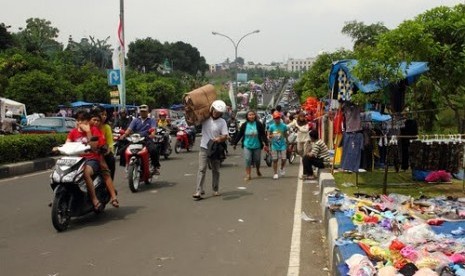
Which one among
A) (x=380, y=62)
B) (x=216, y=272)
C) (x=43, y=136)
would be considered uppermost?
(x=380, y=62)

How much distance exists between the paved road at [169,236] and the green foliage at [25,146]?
131 inches

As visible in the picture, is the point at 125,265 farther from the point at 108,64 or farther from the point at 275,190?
the point at 108,64

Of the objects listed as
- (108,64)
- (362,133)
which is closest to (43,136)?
(362,133)

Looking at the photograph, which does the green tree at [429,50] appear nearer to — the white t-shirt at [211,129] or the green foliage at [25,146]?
the white t-shirt at [211,129]

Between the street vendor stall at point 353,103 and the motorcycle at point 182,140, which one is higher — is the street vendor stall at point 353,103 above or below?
A: above

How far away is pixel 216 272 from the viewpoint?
579cm

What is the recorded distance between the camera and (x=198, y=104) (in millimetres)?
10305

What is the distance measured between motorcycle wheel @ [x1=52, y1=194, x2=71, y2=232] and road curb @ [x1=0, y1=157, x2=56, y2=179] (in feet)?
21.8

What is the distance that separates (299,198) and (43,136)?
9419 mm

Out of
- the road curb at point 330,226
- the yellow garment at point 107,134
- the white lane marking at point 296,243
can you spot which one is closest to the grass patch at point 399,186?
the road curb at point 330,226

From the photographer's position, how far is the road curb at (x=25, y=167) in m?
13.7

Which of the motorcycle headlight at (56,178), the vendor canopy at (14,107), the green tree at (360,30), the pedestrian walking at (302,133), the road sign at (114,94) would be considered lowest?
the motorcycle headlight at (56,178)

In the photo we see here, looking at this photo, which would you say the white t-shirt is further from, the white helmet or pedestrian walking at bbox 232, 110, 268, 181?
pedestrian walking at bbox 232, 110, 268, 181

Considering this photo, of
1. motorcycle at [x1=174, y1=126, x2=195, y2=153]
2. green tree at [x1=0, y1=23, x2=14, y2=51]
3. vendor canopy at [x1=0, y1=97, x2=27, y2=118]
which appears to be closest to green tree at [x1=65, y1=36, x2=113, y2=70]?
green tree at [x1=0, y1=23, x2=14, y2=51]
